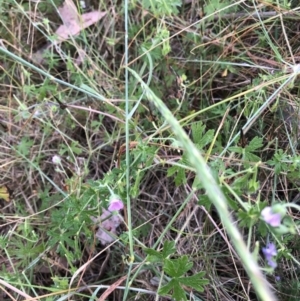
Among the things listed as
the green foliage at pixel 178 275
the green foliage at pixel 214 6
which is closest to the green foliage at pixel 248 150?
the green foliage at pixel 178 275

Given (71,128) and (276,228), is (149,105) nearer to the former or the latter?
(71,128)

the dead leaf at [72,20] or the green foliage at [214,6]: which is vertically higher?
the dead leaf at [72,20]

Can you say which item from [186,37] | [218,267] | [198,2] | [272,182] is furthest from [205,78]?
[218,267]

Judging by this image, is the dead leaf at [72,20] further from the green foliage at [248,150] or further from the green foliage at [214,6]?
the green foliage at [248,150]

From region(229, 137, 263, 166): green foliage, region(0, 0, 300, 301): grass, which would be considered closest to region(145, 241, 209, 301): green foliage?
region(0, 0, 300, 301): grass

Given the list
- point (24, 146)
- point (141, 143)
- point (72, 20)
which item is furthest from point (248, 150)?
point (72, 20)

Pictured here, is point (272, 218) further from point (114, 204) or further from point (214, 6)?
point (214, 6)

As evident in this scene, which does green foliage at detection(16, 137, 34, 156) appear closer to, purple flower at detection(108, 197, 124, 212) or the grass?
the grass
